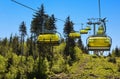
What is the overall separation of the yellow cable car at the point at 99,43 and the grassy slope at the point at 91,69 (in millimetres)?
76638

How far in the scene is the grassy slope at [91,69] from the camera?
368 ft

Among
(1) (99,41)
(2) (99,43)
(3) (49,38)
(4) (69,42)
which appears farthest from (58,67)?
(1) (99,41)

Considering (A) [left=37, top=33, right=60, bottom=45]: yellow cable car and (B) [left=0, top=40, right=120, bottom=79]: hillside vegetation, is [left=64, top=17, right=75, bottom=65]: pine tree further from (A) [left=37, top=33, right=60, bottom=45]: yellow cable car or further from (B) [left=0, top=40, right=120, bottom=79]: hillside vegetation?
Answer: (A) [left=37, top=33, right=60, bottom=45]: yellow cable car

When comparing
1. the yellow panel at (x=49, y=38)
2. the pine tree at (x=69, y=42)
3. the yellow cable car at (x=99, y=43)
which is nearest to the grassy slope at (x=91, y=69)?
the pine tree at (x=69, y=42)

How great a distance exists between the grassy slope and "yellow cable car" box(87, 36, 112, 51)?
251 feet

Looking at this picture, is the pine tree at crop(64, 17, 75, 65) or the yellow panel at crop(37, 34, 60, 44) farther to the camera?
the pine tree at crop(64, 17, 75, 65)

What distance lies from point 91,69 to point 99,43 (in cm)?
8749

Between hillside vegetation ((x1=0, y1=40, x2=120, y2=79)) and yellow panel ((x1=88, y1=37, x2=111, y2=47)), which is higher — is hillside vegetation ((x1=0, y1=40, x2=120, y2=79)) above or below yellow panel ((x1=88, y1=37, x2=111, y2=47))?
below

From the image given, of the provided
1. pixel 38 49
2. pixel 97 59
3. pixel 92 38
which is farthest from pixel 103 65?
pixel 92 38

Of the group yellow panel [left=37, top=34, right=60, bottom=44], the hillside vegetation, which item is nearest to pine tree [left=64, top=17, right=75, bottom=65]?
the hillside vegetation

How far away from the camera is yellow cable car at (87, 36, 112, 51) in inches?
1304

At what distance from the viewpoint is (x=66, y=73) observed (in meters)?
115

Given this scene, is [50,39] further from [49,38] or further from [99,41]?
[99,41]

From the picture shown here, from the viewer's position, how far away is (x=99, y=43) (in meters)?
33.6
